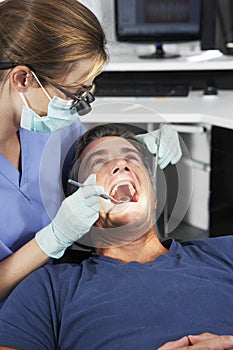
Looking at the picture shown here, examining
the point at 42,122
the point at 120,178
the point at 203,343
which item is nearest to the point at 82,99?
the point at 42,122

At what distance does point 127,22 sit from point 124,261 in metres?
1.78

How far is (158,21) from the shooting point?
3.06 m

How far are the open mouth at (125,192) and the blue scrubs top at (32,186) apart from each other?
170mm

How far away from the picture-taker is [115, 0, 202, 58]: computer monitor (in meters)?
3.03

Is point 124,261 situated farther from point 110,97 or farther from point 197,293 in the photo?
point 110,97

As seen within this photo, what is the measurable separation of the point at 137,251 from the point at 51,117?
1.40 ft

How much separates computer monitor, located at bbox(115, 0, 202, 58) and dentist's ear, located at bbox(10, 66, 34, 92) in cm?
172

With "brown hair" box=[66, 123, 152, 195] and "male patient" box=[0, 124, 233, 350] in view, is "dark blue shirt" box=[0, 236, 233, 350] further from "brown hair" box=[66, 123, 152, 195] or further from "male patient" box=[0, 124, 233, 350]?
"brown hair" box=[66, 123, 152, 195]

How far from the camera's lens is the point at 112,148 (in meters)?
1.61

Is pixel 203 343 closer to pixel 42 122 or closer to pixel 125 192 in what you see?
pixel 125 192

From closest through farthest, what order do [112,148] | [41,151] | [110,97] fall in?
1. [112,148]
2. [41,151]
3. [110,97]

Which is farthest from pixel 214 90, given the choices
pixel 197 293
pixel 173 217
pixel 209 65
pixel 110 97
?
pixel 197 293

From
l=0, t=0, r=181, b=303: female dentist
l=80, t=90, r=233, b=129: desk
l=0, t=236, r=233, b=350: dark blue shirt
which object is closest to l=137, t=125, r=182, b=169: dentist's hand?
l=0, t=0, r=181, b=303: female dentist

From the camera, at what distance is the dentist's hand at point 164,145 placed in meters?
1.63
